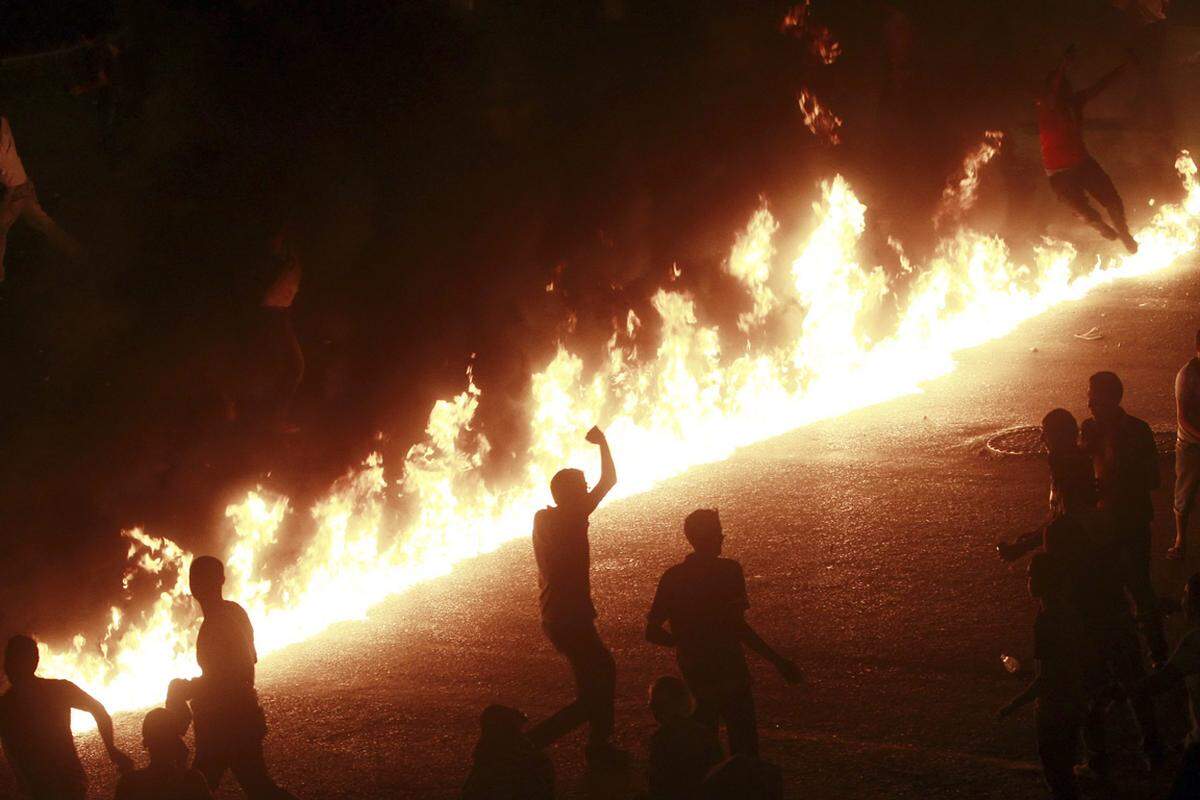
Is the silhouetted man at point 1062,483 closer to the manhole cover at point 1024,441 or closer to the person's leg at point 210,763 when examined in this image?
the person's leg at point 210,763

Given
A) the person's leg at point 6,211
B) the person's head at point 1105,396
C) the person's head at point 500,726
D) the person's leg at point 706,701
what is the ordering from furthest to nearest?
the person's leg at point 6,211 < the person's head at point 1105,396 < the person's leg at point 706,701 < the person's head at point 500,726

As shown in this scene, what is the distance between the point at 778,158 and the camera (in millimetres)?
17672

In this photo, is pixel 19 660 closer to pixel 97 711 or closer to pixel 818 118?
pixel 97 711

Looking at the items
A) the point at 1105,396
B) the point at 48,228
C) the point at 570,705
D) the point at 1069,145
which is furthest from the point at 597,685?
the point at 1069,145

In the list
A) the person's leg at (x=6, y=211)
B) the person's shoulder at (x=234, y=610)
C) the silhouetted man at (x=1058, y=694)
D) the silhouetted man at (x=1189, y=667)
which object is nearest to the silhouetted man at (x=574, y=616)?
the person's shoulder at (x=234, y=610)

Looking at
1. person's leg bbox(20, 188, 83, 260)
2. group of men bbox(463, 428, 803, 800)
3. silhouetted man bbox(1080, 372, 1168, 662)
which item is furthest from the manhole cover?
person's leg bbox(20, 188, 83, 260)

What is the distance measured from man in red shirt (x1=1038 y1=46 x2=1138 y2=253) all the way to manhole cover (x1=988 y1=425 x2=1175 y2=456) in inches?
166

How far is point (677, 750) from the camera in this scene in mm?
5367

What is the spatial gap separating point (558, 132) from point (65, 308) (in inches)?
253

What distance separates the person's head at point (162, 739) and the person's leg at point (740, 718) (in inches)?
103

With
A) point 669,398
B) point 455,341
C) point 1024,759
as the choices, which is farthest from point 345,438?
point 1024,759

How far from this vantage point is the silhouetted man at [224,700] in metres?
6.59

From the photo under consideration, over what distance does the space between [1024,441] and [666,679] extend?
8924 millimetres

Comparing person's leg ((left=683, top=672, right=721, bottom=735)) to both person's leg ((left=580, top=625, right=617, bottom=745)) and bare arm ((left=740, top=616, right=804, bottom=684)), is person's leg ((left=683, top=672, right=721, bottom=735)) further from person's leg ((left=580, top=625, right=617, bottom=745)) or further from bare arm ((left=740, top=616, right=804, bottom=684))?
person's leg ((left=580, top=625, right=617, bottom=745))
